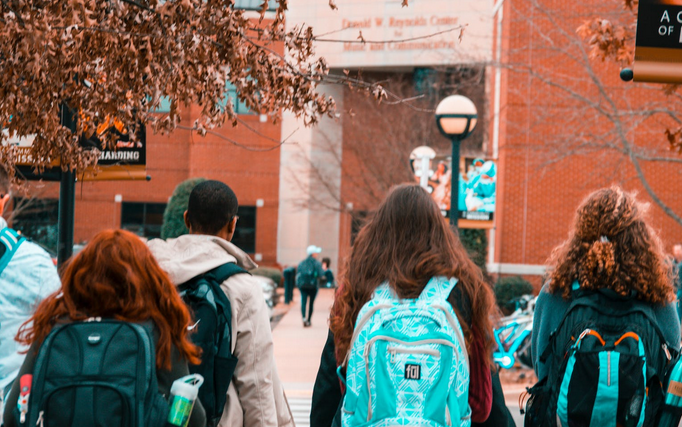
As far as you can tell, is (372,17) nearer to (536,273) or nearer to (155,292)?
(536,273)

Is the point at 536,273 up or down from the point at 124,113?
down

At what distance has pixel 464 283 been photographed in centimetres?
316

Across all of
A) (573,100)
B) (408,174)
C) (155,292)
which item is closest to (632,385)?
(155,292)

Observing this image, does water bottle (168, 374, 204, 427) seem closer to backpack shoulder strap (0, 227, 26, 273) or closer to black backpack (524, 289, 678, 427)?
backpack shoulder strap (0, 227, 26, 273)

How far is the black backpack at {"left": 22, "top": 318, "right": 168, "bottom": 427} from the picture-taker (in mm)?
2801

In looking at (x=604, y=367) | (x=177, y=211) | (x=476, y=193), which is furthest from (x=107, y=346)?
(x=177, y=211)

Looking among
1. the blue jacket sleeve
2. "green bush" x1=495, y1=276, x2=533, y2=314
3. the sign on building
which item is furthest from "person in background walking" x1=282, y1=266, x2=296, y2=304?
the blue jacket sleeve

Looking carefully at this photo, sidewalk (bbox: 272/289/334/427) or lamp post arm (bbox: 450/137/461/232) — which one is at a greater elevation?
lamp post arm (bbox: 450/137/461/232)

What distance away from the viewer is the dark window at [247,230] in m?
40.6

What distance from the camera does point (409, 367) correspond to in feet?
9.73

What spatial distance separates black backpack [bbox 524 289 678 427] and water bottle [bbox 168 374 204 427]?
166 centimetres

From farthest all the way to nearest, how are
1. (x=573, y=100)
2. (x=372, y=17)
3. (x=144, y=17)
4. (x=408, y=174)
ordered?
(x=372, y=17) → (x=408, y=174) → (x=573, y=100) → (x=144, y=17)

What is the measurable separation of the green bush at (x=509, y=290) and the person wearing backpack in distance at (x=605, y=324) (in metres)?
17.0

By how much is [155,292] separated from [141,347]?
9.5 inches
